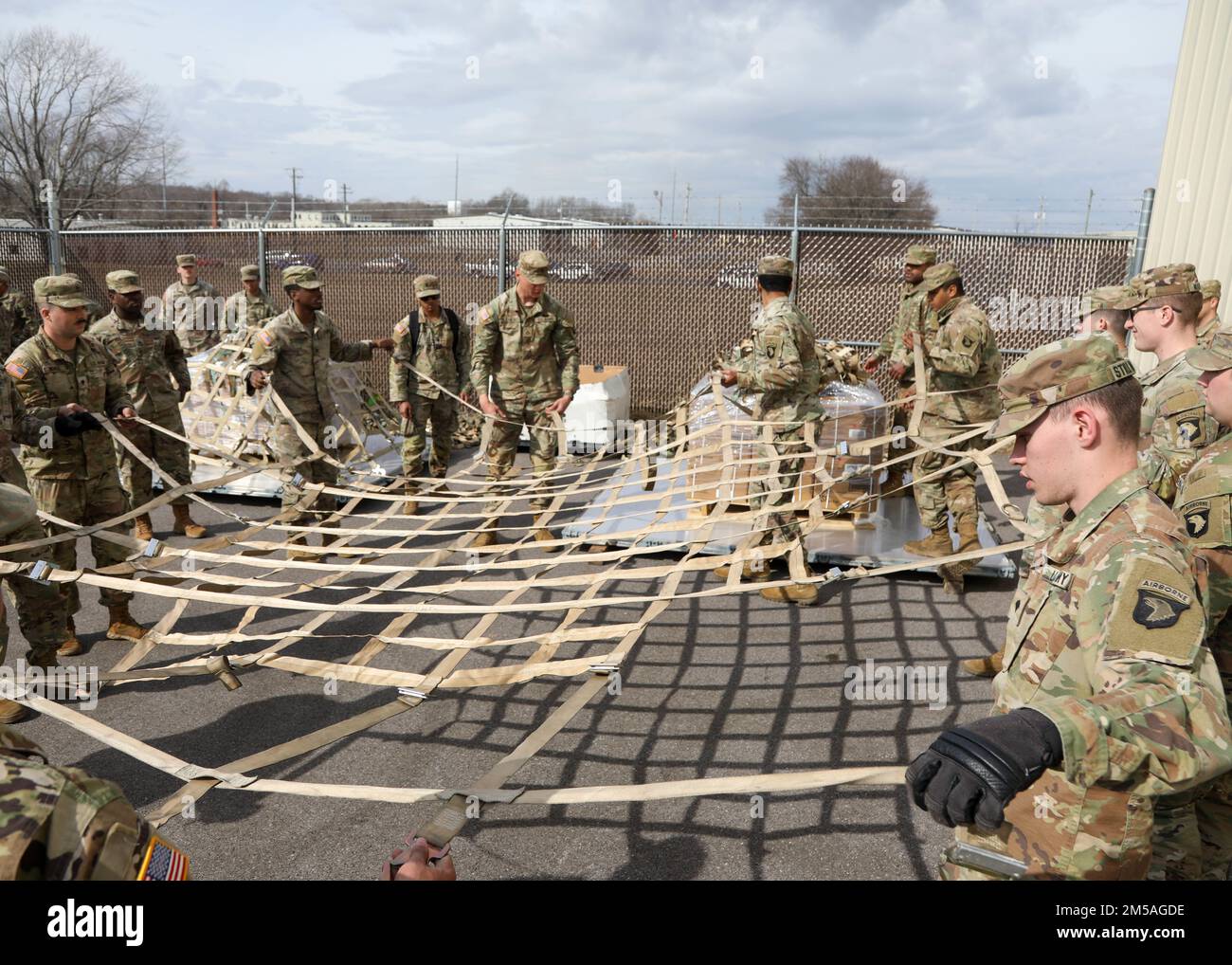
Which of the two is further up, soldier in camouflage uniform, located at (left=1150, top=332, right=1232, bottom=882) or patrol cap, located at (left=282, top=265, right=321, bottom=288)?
patrol cap, located at (left=282, top=265, right=321, bottom=288)

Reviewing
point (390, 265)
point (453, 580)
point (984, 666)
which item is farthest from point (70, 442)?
point (390, 265)

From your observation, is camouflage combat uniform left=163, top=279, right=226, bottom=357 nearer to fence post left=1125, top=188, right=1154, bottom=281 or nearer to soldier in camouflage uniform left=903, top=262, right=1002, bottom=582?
soldier in camouflage uniform left=903, top=262, right=1002, bottom=582

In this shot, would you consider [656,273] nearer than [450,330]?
No

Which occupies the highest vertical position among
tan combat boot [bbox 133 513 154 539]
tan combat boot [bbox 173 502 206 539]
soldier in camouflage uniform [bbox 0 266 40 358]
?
soldier in camouflage uniform [bbox 0 266 40 358]

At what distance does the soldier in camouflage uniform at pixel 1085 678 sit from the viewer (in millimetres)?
1209

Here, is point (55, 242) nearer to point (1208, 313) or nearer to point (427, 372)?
point (427, 372)

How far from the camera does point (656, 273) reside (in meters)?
9.53

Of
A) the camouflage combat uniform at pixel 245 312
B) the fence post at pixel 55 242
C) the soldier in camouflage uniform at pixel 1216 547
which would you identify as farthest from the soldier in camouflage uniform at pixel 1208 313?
the fence post at pixel 55 242

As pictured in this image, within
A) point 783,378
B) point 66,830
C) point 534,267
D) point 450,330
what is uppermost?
point 534,267

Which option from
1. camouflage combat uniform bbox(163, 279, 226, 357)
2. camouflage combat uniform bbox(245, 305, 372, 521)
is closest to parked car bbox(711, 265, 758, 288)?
camouflage combat uniform bbox(245, 305, 372, 521)

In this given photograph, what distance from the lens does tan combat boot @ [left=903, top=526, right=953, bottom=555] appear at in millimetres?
5387

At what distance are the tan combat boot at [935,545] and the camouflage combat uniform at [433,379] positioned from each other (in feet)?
12.1

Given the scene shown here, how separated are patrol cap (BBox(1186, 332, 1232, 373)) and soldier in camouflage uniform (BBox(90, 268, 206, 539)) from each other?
586cm

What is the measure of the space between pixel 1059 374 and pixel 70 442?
4.61m
